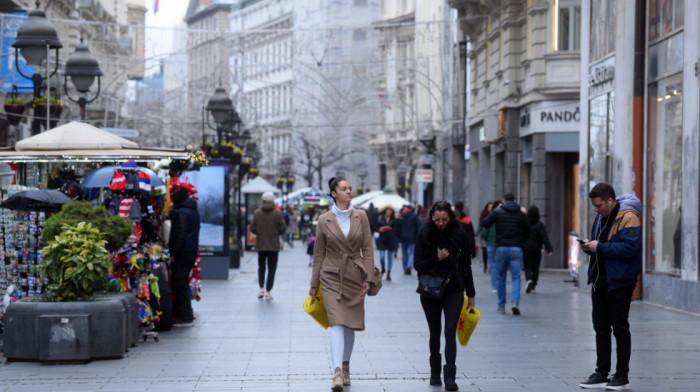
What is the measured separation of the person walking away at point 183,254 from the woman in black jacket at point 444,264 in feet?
18.9

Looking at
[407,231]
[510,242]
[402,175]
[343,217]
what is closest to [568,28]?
[407,231]

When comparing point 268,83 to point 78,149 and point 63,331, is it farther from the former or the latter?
point 63,331

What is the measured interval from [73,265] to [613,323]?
5.23 m

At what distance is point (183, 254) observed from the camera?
51.8 feet

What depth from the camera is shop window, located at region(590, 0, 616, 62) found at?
2136 cm

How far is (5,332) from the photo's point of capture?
478 inches

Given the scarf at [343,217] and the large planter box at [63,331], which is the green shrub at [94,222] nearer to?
the large planter box at [63,331]

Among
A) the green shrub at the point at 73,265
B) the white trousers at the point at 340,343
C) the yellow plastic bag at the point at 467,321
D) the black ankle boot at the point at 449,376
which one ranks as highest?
the green shrub at the point at 73,265

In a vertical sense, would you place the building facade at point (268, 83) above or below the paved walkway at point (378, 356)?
above

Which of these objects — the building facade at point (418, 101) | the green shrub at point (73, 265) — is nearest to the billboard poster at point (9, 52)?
the building facade at point (418, 101)

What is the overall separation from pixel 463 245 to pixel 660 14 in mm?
10265

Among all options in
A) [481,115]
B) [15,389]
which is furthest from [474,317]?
[481,115]

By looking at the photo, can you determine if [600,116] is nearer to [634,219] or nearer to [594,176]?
[594,176]

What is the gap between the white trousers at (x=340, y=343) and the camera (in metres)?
10.5
